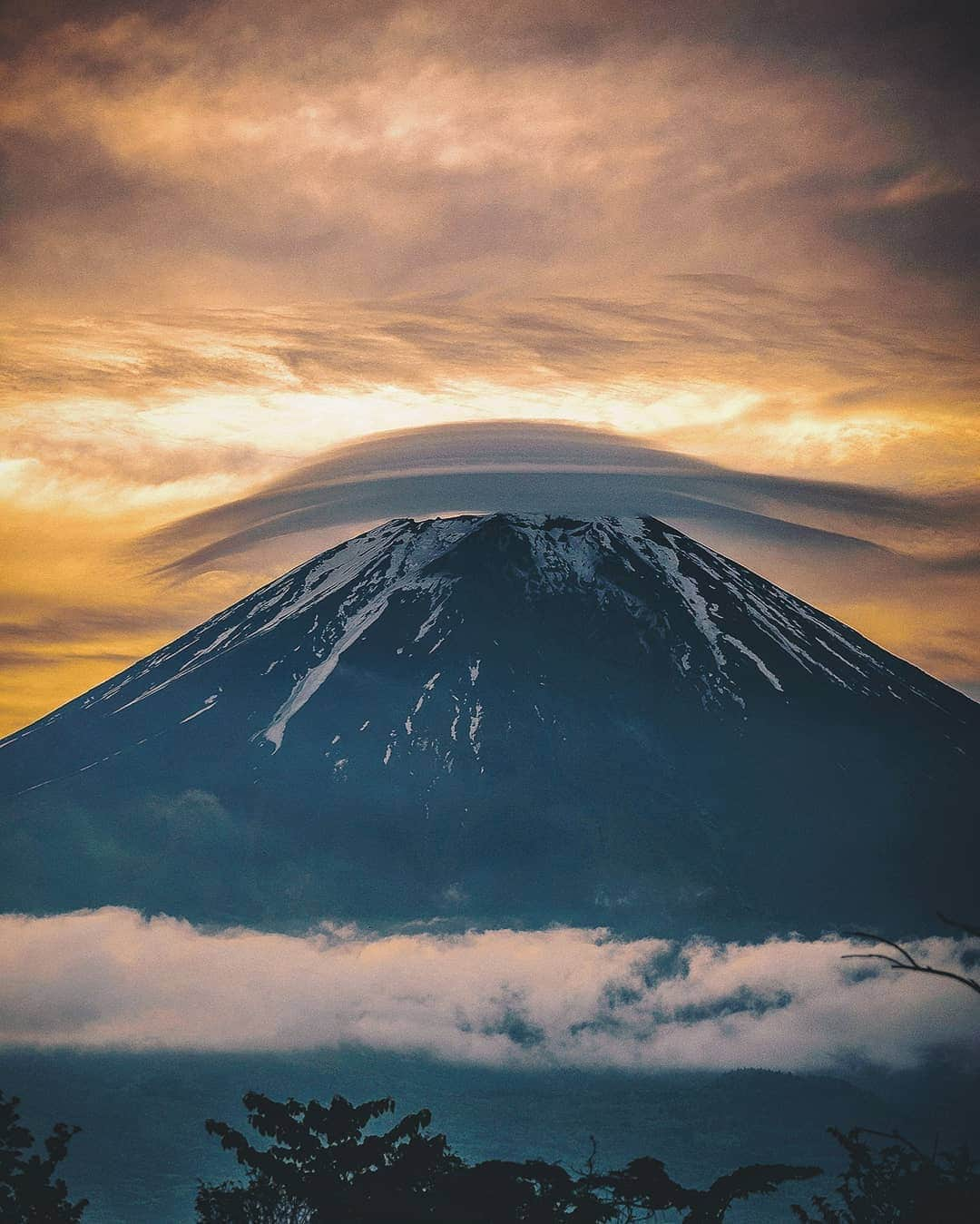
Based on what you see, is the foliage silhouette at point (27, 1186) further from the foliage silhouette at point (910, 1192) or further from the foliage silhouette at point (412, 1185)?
the foliage silhouette at point (910, 1192)

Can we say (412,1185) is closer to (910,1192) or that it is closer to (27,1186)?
(27,1186)

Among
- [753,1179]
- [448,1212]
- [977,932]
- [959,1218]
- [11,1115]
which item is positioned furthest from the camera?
[11,1115]

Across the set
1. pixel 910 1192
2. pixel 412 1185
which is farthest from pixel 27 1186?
pixel 910 1192

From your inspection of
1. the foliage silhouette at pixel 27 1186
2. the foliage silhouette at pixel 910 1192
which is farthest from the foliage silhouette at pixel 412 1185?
the foliage silhouette at pixel 27 1186

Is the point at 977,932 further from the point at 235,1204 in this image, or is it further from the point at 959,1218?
the point at 235,1204

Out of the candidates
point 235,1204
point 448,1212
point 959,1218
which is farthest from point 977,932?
point 235,1204

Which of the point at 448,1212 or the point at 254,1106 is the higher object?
the point at 254,1106

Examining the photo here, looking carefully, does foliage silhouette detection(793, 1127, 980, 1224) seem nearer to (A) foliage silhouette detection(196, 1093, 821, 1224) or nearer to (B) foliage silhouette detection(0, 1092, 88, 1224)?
(A) foliage silhouette detection(196, 1093, 821, 1224)

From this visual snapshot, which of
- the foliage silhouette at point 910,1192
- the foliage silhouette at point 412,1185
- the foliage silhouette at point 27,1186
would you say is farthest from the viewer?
the foliage silhouette at point 27,1186

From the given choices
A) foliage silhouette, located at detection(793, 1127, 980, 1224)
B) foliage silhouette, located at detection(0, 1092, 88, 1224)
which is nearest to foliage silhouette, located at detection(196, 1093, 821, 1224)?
foliage silhouette, located at detection(793, 1127, 980, 1224)

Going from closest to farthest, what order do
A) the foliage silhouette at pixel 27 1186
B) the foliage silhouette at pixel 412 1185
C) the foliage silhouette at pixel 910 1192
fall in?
the foliage silhouette at pixel 910 1192 → the foliage silhouette at pixel 412 1185 → the foliage silhouette at pixel 27 1186
